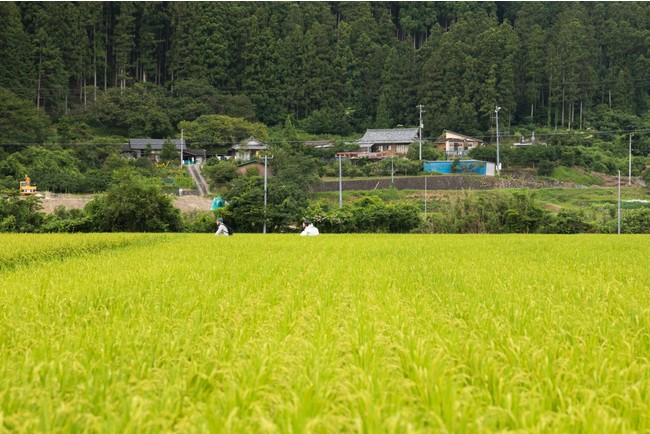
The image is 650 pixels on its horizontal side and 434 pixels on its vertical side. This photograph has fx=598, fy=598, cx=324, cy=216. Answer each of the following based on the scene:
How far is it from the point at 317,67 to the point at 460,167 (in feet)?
80.4

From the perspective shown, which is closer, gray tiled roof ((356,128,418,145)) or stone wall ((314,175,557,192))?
stone wall ((314,175,557,192))

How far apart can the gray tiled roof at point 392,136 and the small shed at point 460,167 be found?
23.0 ft

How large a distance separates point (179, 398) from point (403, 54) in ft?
204

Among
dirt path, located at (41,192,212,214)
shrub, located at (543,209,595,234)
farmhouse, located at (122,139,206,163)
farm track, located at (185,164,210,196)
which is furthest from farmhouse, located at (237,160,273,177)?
shrub, located at (543,209,595,234)

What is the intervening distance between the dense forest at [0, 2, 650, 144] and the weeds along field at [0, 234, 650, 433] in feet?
152

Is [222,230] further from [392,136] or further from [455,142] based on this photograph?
[392,136]

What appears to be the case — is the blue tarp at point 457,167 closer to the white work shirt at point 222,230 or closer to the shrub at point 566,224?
the shrub at point 566,224

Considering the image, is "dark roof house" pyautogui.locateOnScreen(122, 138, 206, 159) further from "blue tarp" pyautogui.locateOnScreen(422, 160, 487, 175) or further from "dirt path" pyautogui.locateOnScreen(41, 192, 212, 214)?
"blue tarp" pyautogui.locateOnScreen(422, 160, 487, 175)

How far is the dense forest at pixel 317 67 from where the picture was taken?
171 ft

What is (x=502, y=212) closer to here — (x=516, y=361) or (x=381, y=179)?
(x=381, y=179)

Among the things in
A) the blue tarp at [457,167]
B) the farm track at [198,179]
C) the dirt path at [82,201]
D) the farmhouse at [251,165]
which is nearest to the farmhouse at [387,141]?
the blue tarp at [457,167]

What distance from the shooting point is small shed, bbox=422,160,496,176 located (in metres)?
42.3

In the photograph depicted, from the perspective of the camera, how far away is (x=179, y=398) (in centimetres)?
204

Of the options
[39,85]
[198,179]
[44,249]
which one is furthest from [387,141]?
[44,249]
